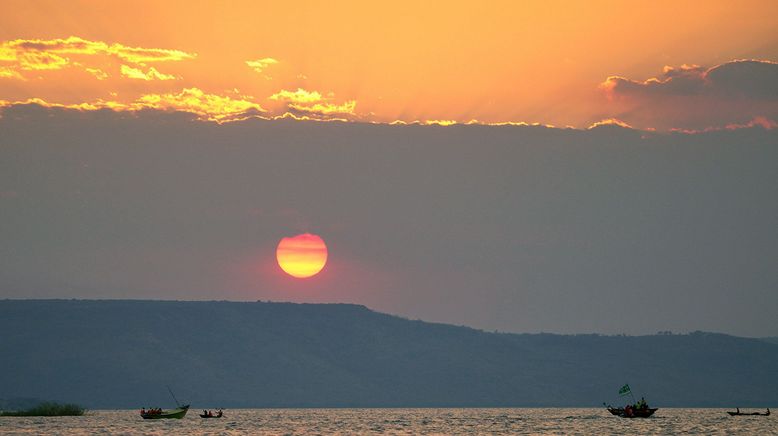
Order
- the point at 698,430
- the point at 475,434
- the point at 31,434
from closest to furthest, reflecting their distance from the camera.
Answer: the point at 31,434 → the point at 475,434 → the point at 698,430

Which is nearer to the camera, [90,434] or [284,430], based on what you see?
[90,434]

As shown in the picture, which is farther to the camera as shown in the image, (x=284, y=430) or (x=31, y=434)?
(x=284, y=430)

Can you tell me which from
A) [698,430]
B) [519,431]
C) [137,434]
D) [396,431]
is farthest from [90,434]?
[698,430]

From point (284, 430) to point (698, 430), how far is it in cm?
6521

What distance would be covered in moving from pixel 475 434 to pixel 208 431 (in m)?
39.7

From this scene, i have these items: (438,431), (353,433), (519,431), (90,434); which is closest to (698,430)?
(519,431)

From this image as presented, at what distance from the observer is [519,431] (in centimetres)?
18950

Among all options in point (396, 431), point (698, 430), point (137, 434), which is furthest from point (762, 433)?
point (137, 434)

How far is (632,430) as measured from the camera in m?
187

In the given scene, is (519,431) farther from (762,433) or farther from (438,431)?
(762,433)

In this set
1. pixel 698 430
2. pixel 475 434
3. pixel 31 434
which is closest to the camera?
pixel 31 434

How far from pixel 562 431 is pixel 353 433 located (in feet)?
117

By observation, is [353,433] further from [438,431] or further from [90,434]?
[90,434]

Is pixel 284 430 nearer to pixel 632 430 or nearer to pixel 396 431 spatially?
pixel 396 431
